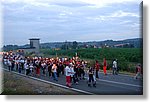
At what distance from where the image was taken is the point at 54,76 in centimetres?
1376

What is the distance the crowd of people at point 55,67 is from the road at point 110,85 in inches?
3.4

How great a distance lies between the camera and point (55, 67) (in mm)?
13789

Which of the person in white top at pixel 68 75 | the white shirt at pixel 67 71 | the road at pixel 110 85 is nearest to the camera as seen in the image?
the road at pixel 110 85

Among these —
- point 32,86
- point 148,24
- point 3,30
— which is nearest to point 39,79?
point 32,86

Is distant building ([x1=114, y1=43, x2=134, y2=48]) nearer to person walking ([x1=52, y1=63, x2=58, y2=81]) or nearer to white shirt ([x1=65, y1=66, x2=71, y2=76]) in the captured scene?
white shirt ([x1=65, y1=66, x2=71, y2=76])

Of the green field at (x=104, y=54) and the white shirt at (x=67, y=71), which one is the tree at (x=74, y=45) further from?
the white shirt at (x=67, y=71)

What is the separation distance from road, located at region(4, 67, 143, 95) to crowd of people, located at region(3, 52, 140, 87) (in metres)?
0.09

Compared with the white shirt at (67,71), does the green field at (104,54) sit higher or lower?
higher

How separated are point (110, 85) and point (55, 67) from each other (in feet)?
3.88

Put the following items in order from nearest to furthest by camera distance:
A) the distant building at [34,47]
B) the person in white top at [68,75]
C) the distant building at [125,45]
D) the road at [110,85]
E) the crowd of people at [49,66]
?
the road at [110,85] < the distant building at [125,45] < the distant building at [34,47] < the person in white top at [68,75] < the crowd of people at [49,66]

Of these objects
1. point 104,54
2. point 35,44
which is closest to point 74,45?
point 104,54

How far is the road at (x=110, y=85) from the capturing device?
13.2 m

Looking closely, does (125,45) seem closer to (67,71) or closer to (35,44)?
(67,71)

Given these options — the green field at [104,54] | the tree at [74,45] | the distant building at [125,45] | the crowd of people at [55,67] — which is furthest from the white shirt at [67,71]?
the distant building at [125,45]
